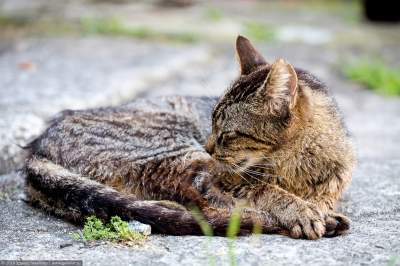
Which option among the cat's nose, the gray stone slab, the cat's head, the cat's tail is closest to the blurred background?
the cat's tail

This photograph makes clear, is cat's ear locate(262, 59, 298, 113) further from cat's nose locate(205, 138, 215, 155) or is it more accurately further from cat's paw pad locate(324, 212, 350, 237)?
cat's paw pad locate(324, 212, 350, 237)

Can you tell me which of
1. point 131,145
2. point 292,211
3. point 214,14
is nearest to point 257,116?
point 292,211

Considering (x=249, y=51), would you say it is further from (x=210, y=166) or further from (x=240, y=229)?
(x=240, y=229)

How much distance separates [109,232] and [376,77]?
580cm

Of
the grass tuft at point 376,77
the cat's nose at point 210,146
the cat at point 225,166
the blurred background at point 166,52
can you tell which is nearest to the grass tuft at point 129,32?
the blurred background at point 166,52

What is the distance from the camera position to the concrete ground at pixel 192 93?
127 inches

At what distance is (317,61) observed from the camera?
30.4 ft

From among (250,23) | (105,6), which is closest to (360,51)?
(250,23)

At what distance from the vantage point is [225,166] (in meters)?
3.90

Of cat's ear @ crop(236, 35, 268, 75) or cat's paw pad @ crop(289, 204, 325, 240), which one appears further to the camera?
cat's ear @ crop(236, 35, 268, 75)

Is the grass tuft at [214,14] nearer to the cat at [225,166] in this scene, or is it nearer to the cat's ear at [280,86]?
the cat at [225,166]

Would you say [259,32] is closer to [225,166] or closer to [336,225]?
[225,166]

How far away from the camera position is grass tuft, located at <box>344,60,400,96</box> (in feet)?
27.0

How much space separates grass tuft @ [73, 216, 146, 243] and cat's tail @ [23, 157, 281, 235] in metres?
0.07
